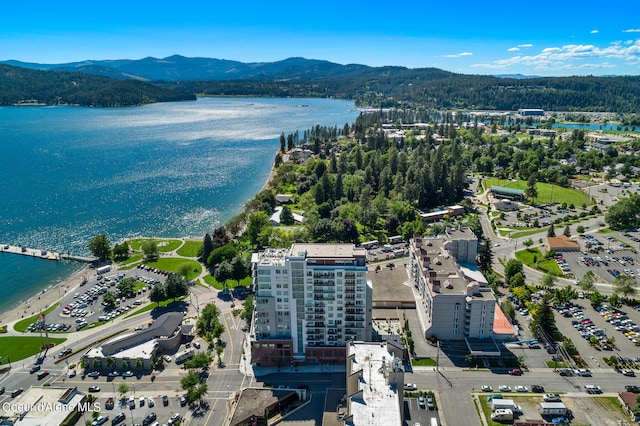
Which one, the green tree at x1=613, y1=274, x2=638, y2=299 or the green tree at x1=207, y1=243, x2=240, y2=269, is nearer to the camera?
the green tree at x1=613, y1=274, x2=638, y2=299

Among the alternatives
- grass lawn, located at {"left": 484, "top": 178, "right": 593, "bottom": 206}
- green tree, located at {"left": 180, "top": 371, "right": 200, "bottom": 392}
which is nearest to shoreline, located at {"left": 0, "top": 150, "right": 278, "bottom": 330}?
green tree, located at {"left": 180, "top": 371, "right": 200, "bottom": 392}

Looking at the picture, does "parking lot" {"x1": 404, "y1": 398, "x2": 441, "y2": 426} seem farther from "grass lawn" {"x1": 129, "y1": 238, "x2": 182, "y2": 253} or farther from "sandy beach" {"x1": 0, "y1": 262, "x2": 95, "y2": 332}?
"grass lawn" {"x1": 129, "y1": 238, "x2": 182, "y2": 253}

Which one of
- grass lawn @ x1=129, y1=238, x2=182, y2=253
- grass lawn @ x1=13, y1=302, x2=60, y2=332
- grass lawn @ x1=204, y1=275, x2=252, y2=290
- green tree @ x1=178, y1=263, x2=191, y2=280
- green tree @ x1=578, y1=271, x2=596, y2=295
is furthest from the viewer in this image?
grass lawn @ x1=129, y1=238, x2=182, y2=253

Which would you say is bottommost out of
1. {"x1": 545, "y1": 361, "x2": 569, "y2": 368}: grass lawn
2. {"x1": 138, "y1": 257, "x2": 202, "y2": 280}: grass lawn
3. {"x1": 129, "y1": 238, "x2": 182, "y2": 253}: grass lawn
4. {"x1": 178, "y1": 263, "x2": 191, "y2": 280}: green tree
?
{"x1": 545, "y1": 361, "x2": 569, "y2": 368}: grass lawn

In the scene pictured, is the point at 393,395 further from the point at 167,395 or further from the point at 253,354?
the point at 167,395

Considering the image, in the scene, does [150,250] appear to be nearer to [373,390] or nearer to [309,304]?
[309,304]

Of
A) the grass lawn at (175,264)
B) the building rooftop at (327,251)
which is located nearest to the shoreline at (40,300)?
the grass lawn at (175,264)

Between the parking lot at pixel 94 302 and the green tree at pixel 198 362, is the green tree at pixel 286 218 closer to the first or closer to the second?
the parking lot at pixel 94 302
